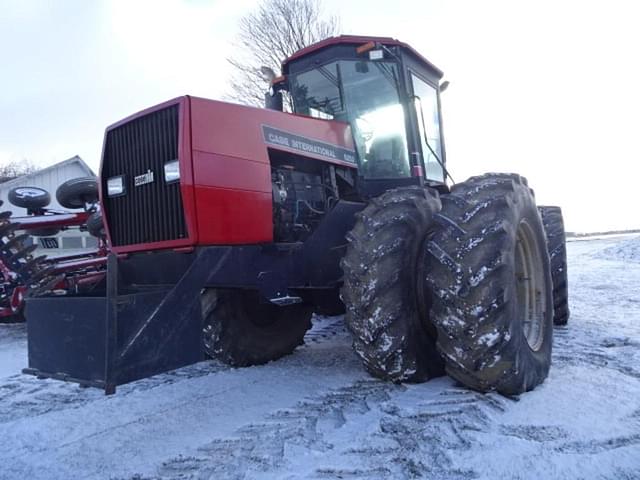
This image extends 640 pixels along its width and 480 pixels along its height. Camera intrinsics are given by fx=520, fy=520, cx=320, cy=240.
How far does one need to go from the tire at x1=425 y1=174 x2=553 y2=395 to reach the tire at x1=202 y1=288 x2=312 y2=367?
1.61m

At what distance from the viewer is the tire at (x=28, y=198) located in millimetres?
7961

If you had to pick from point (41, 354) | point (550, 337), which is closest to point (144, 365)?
point (41, 354)

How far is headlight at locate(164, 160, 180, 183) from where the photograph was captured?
10.2 ft

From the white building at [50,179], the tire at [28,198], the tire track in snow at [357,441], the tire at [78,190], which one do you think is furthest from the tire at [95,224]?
the white building at [50,179]

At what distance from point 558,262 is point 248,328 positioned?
3535 mm

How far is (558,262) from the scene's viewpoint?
569 cm

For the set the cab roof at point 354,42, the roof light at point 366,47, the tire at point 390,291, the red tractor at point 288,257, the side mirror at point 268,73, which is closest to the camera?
the red tractor at point 288,257

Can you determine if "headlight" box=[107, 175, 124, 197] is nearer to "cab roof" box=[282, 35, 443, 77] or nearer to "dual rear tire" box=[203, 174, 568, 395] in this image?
"dual rear tire" box=[203, 174, 568, 395]

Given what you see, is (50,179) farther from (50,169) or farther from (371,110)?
(371,110)

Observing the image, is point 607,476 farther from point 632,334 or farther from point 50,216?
point 50,216

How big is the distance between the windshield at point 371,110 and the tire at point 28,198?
5.67 metres

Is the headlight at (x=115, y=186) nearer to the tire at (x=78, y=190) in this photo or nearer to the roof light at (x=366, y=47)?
the roof light at (x=366, y=47)

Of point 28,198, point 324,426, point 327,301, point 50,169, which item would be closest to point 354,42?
point 327,301

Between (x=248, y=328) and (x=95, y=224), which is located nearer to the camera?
(x=248, y=328)
